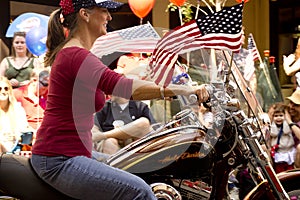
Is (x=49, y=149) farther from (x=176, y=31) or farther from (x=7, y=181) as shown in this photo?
(x=176, y=31)

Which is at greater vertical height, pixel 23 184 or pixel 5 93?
pixel 23 184

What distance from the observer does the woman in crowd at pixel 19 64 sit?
25.2 feet

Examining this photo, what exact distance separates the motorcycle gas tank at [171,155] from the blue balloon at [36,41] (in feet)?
16.0

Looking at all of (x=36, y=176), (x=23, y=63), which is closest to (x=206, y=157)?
(x=36, y=176)

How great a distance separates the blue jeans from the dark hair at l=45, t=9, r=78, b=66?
53 centimetres

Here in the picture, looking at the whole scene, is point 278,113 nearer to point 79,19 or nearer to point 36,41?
point 36,41

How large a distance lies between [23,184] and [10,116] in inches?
161

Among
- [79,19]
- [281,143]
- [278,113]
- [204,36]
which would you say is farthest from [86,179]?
[278,113]

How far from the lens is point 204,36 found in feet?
11.1

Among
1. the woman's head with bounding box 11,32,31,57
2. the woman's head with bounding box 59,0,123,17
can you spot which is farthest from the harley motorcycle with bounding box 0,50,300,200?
the woman's head with bounding box 11,32,31,57

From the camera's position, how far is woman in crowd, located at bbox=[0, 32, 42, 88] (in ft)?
25.2

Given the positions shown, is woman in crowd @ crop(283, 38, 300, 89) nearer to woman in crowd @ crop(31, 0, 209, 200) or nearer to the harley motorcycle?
the harley motorcycle

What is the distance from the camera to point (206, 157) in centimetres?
327

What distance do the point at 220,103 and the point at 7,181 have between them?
3.60 feet
